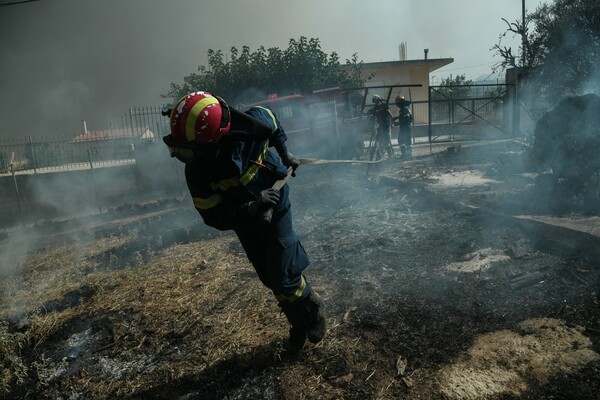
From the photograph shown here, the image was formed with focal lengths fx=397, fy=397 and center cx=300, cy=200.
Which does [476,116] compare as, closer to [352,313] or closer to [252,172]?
[352,313]

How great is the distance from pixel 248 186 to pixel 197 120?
59 cm

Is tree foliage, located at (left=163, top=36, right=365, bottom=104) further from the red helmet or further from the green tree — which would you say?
the red helmet

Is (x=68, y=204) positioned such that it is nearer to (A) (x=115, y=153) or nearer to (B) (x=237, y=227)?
(A) (x=115, y=153)

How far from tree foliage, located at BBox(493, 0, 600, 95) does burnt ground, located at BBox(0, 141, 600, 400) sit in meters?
8.72

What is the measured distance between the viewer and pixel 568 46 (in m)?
13.1

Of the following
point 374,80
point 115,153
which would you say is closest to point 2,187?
point 115,153

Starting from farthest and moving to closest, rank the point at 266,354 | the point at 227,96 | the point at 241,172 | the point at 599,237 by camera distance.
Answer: the point at 227,96, the point at 599,237, the point at 266,354, the point at 241,172

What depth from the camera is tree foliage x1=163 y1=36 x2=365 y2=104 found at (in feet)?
60.6

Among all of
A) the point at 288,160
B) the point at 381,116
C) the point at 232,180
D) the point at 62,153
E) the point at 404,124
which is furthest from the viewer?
the point at 62,153

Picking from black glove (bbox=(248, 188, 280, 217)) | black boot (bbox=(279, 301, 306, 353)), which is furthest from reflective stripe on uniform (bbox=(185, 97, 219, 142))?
black boot (bbox=(279, 301, 306, 353))

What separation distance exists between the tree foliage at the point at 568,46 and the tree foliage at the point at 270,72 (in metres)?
8.48

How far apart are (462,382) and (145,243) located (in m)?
5.64

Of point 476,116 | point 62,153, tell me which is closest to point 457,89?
point 476,116

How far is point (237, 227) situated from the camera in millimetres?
2791
